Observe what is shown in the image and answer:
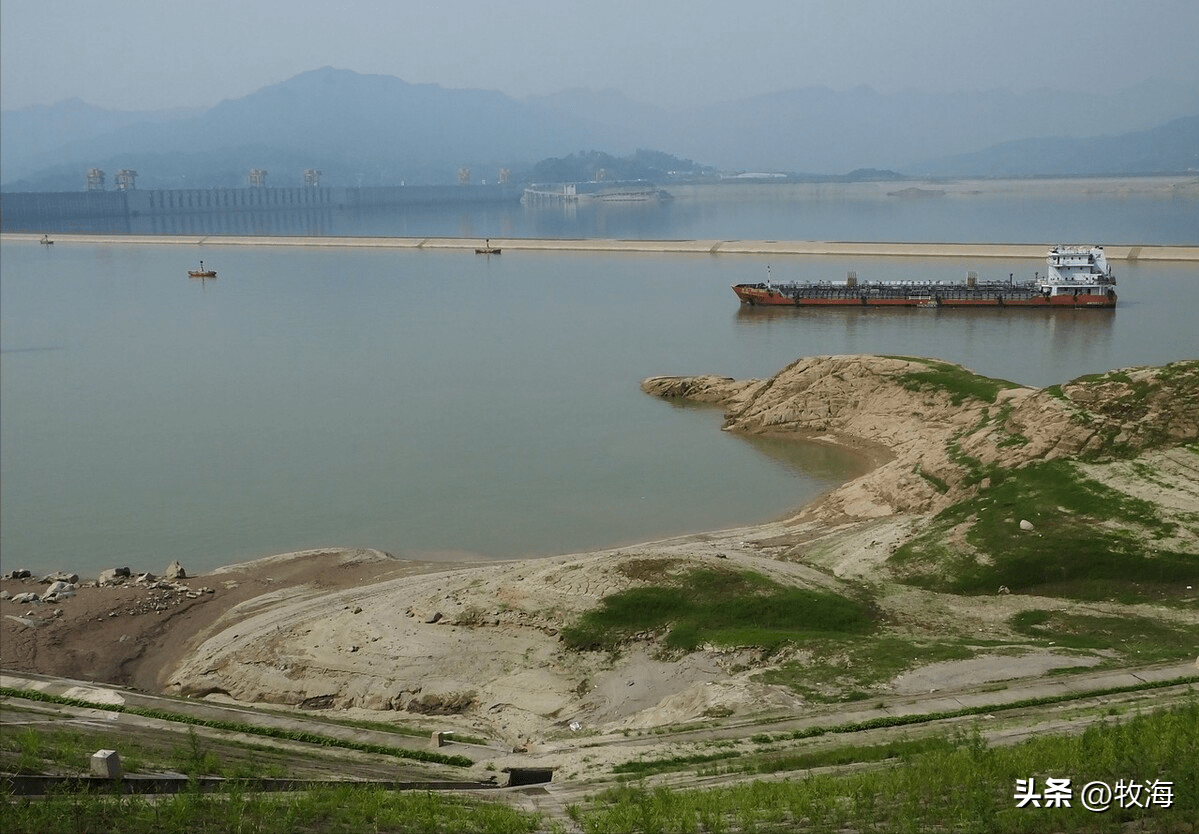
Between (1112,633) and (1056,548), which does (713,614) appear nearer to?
(1112,633)

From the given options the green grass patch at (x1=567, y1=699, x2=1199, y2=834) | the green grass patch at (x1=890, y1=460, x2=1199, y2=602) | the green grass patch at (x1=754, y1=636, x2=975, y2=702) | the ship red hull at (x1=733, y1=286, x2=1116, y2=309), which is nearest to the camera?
the green grass patch at (x1=567, y1=699, x2=1199, y2=834)

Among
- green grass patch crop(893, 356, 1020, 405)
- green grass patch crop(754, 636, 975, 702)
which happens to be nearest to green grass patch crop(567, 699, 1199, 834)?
green grass patch crop(754, 636, 975, 702)

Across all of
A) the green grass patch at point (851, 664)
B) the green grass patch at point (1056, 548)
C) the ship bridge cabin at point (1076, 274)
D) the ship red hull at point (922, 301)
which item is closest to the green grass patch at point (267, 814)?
the green grass patch at point (851, 664)

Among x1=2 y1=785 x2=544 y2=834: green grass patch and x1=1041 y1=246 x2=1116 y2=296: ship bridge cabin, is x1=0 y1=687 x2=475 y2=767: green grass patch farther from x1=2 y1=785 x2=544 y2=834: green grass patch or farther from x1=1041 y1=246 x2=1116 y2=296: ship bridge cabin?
x1=1041 y1=246 x2=1116 y2=296: ship bridge cabin

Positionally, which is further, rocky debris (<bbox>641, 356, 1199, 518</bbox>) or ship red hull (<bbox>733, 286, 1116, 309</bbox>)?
ship red hull (<bbox>733, 286, 1116, 309</bbox>)

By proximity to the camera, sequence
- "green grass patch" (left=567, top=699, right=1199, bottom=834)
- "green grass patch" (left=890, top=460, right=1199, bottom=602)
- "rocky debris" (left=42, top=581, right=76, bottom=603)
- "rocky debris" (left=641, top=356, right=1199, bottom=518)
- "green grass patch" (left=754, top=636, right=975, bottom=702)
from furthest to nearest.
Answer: "rocky debris" (left=641, top=356, right=1199, bottom=518), "rocky debris" (left=42, top=581, right=76, bottom=603), "green grass patch" (left=890, top=460, right=1199, bottom=602), "green grass patch" (left=754, top=636, right=975, bottom=702), "green grass patch" (left=567, top=699, right=1199, bottom=834)

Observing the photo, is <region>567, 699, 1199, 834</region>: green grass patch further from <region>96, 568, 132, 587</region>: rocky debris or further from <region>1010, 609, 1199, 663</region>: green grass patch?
<region>96, 568, 132, 587</region>: rocky debris

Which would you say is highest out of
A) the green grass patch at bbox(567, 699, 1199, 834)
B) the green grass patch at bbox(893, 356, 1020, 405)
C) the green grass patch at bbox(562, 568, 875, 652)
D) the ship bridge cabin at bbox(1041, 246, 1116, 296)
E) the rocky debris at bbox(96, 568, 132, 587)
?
the ship bridge cabin at bbox(1041, 246, 1116, 296)

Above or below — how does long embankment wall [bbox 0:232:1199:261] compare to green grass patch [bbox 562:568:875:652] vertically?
above

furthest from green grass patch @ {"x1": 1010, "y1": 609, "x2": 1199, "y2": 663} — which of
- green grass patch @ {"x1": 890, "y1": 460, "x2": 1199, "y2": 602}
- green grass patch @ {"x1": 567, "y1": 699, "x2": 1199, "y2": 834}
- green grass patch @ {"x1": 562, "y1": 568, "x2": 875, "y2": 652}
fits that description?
green grass patch @ {"x1": 567, "y1": 699, "x2": 1199, "y2": 834}

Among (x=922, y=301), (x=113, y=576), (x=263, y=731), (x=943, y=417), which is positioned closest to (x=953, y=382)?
(x=943, y=417)
